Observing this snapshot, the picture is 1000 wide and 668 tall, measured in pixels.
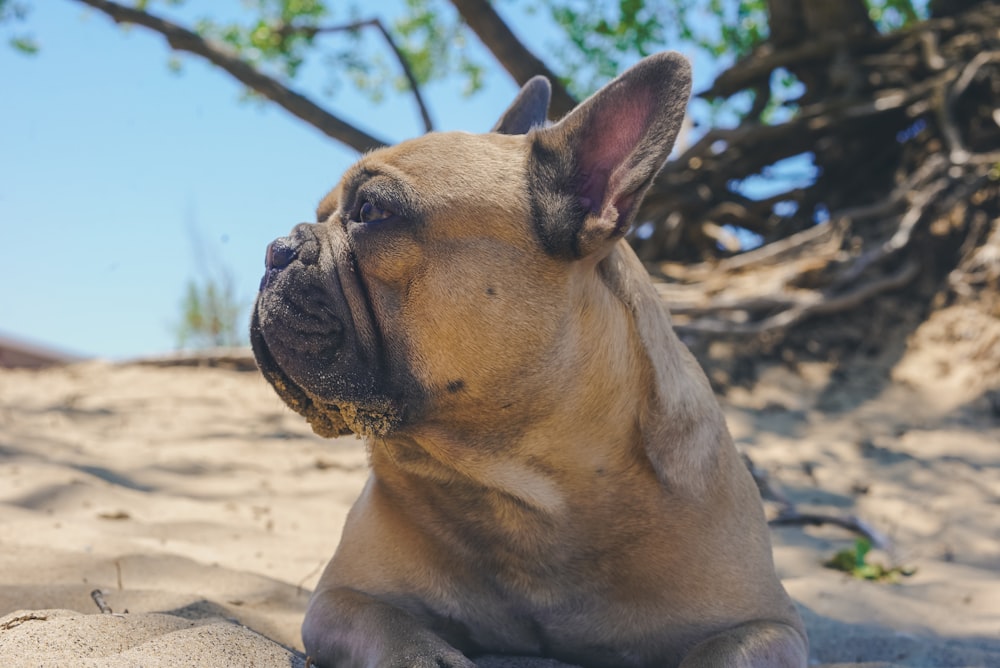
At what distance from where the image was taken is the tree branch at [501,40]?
739 centimetres

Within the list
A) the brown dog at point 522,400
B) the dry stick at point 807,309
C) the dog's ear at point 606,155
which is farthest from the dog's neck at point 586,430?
the dry stick at point 807,309

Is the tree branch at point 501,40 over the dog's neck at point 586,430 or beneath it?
over

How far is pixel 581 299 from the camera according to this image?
2.43m

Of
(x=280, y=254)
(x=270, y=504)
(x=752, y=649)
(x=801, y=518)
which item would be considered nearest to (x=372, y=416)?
(x=280, y=254)

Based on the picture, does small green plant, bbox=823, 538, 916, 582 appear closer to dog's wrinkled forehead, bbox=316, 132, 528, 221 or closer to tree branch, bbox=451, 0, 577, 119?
dog's wrinkled forehead, bbox=316, 132, 528, 221

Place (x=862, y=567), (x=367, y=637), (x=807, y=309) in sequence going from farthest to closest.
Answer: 1. (x=807, y=309)
2. (x=862, y=567)
3. (x=367, y=637)

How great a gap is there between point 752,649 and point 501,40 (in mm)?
6048

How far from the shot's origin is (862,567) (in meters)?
4.03

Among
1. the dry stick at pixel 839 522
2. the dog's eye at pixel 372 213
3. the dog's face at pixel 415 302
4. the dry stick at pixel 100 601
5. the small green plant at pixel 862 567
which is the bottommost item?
the dry stick at pixel 839 522

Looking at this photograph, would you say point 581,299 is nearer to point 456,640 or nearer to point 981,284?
point 456,640

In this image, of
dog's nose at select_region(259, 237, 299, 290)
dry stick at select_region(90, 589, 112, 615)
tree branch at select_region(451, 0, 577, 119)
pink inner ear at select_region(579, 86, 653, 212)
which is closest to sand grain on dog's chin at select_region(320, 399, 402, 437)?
dog's nose at select_region(259, 237, 299, 290)

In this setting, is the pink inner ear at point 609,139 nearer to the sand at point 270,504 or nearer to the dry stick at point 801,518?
the sand at point 270,504

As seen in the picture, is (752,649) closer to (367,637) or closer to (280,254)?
(367,637)

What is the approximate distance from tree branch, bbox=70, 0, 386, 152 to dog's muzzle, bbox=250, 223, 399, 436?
502cm
